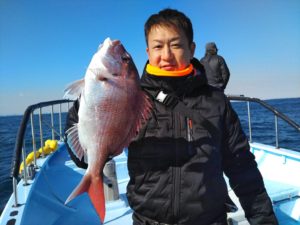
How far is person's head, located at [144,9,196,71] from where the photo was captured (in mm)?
1688

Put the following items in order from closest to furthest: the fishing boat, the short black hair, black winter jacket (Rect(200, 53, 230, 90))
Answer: the short black hair < the fishing boat < black winter jacket (Rect(200, 53, 230, 90))

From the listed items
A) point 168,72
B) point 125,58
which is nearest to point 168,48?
point 168,72

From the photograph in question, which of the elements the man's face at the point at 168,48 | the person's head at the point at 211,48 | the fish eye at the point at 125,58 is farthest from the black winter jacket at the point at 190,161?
the person's head at the point at 211,48

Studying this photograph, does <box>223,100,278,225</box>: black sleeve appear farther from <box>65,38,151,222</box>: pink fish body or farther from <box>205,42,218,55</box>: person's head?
<box>205,42,218,55</box>: person's head

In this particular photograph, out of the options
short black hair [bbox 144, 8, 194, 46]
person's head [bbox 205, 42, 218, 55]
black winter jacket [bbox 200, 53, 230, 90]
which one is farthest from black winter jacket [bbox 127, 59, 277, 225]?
person's head [bbox 205, 42, 218, 55]

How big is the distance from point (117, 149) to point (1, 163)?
12977 mm

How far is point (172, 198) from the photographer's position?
5.24 feet

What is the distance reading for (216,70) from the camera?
19.3ft

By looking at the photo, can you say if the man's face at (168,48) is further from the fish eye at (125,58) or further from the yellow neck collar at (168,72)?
the fish eye at (125,58)

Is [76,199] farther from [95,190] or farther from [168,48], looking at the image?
[168,48]

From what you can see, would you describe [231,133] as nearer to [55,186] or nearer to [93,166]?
[93,166]

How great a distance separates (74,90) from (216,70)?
4.94 m

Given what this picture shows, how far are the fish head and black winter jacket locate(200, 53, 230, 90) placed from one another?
463 centimetres

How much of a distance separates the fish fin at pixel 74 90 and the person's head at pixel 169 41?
1.81 ft
